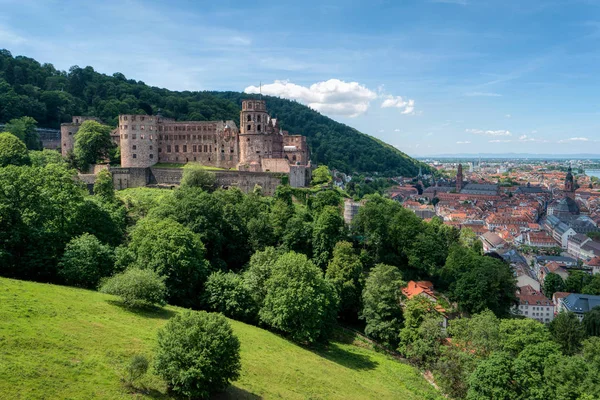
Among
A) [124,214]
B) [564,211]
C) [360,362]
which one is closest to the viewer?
[360,362]

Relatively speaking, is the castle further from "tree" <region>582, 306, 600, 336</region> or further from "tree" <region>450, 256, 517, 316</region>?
"tree" <region>582, 306, 600, 336</region>

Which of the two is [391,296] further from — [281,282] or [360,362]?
[281,282]

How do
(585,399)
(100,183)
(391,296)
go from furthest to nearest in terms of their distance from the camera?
(100,183) < (391,296) < (585,399)

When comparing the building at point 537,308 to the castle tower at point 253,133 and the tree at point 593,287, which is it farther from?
the castle tower at point 253,133

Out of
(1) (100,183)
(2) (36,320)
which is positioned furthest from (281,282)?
(1) (100,183)

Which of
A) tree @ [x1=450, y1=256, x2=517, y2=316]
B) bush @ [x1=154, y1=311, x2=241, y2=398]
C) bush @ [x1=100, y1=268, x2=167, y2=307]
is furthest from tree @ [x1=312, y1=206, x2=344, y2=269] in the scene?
bush @ [x1=154, y1=311, x2=241, y2=398]

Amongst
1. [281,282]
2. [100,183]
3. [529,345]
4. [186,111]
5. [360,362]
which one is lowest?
[360,362]
